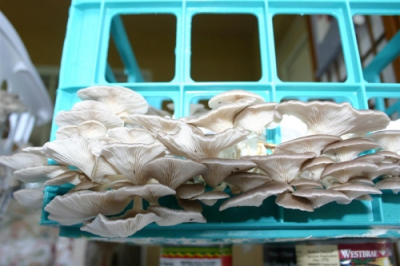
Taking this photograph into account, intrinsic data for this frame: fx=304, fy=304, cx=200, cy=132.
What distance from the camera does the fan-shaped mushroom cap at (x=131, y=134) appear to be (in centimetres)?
55

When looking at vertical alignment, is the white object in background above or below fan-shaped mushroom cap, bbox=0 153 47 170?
above

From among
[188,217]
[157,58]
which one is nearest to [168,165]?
[188,217]

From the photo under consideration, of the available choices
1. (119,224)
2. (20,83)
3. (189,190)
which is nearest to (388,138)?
(189,190)

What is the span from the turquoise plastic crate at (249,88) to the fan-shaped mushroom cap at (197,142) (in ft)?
0.51

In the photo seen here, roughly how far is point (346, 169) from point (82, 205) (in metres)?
0.48

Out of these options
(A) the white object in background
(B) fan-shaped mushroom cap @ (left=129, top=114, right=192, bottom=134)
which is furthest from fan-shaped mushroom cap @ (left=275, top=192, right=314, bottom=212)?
(A) the white object in background

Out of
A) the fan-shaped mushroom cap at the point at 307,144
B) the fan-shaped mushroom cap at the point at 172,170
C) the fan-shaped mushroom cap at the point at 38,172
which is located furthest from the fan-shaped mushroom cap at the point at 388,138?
the fan-shaped mushroom cap at the point at 38,172

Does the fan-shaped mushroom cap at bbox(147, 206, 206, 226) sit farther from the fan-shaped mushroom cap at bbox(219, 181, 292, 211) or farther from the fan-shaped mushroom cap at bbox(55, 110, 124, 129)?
the fan-shaped mushroom cap at bbox(55, 110, 124, 129)

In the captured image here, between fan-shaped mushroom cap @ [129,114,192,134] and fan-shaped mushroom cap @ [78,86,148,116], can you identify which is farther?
fan-shaped mushroom cap @ [78,86,148,116]

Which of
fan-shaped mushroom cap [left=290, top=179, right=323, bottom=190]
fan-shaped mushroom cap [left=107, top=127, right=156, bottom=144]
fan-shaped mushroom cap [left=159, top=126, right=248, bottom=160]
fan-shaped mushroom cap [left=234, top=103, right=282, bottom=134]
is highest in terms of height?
fan-shaped mushroom cap [left=234, top=103, right=282, bottom=134]

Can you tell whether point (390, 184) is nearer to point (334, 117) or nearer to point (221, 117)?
point (334, 117)

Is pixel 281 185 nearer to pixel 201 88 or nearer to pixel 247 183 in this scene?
pixel 247 183

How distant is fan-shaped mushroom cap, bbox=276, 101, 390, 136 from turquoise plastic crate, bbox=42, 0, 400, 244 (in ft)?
0.37

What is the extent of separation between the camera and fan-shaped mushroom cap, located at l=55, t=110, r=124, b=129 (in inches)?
23.9
